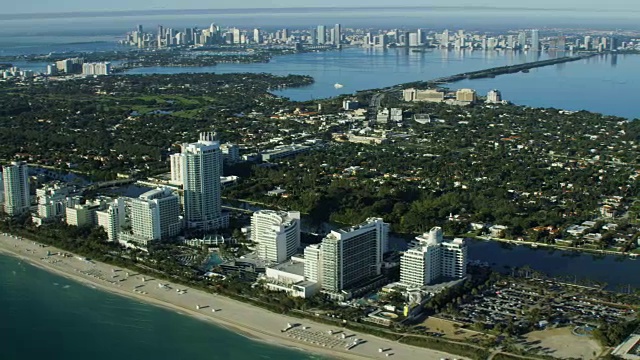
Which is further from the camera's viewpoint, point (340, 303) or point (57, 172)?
point (57, 172)

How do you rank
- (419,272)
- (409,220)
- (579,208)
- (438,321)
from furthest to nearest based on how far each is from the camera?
(579,208) → (409,220) → (419,272) → (438,321)

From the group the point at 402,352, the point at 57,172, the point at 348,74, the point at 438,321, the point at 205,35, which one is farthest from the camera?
the point at 205,35

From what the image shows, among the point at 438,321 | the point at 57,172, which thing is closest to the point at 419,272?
the point at 438,321

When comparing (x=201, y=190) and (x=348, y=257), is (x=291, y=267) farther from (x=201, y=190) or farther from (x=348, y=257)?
(x=201, y=190)

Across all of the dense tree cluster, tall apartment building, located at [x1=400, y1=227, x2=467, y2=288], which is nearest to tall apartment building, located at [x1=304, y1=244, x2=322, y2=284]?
tall apartment building, located at [x1=400, y1=227, x2=467, y2=288]

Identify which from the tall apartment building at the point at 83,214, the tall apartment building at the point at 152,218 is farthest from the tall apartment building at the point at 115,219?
the tall apartment building at the point at 83,214

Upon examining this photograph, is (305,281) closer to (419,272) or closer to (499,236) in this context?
(419,272)
